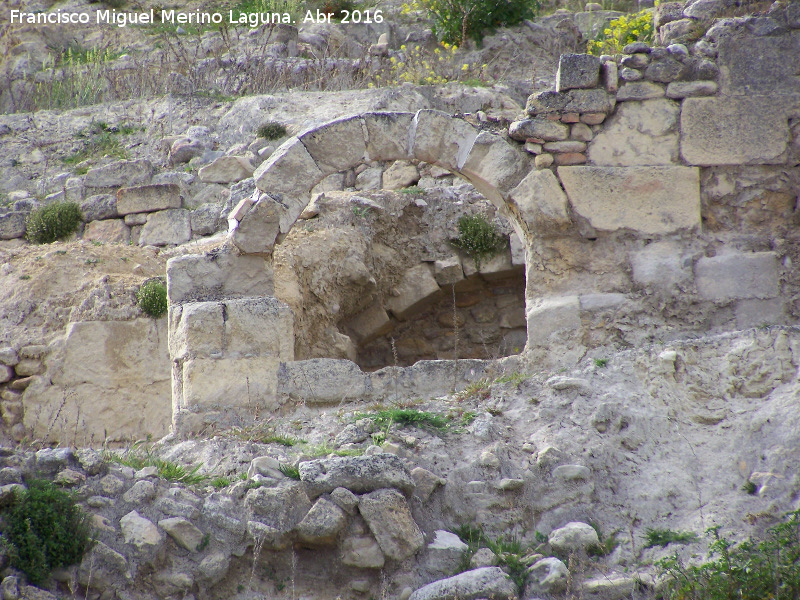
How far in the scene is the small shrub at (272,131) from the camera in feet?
33.1

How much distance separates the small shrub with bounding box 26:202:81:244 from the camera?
29.1 feet

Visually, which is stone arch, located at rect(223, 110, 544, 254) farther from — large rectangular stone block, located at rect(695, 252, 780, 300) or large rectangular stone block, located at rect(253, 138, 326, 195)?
large rectangular stone block, located at rect(695, 252, 780, 300)

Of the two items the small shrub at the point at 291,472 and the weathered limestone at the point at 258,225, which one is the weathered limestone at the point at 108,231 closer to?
the weathered limestone at the point at 258,225

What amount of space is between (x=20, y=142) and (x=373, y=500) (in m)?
8.70

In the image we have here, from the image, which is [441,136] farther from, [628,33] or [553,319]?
[628,33]

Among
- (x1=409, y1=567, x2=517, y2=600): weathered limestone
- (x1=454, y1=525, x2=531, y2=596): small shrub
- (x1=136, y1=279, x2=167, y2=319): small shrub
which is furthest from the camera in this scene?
(x1=136, y1=279, x2=167, y2=319): small shrub

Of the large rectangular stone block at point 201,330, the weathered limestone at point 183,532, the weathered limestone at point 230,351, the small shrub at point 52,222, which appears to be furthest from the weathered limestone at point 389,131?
the small shrub at point 52,222

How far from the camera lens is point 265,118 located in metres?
10.4

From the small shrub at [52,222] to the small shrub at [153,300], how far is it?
2.42m

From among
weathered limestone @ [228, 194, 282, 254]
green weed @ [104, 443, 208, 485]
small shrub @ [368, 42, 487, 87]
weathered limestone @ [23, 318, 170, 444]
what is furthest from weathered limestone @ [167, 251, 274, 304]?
small shrub @ [368, 42, 487, 87]

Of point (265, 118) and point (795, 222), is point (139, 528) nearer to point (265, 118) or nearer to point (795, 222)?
point (795, 222)

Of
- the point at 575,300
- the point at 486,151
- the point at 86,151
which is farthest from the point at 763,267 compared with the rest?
the point at 86,151

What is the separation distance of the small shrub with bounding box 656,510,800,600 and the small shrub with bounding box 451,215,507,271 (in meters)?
4.38

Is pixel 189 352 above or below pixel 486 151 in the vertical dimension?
below
